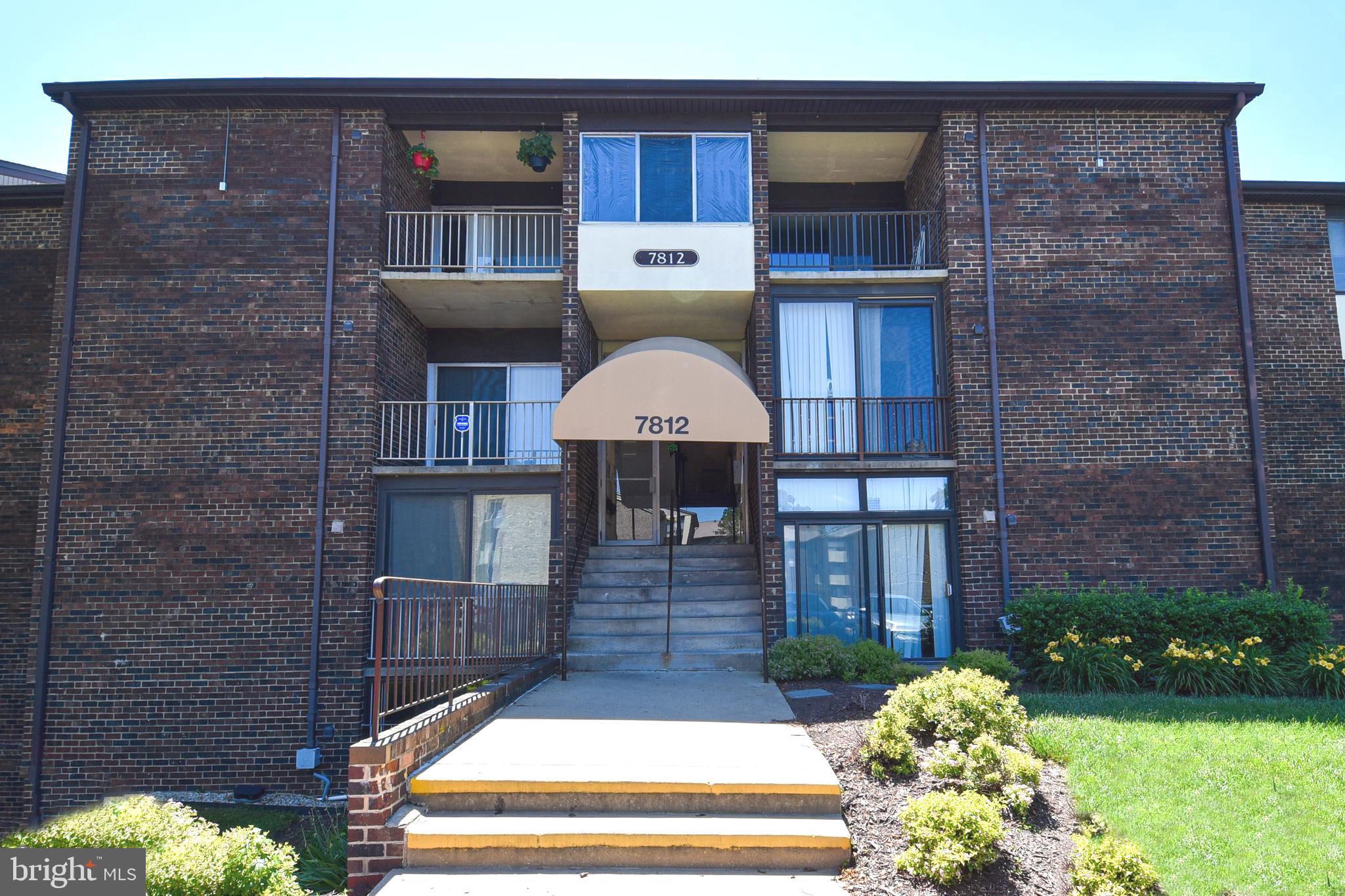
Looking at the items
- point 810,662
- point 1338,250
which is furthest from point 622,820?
point 1338,250

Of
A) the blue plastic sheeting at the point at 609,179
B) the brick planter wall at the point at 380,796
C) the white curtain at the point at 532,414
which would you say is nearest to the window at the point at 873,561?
the white curtain at the point at 532,414

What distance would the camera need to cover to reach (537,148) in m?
12.7

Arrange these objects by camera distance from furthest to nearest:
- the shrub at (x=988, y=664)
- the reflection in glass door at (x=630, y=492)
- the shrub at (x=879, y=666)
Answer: the reflection in glass door at (x=630, y=492) < the shrub at (x=879, y=666) < the shrub at (x=988, y=664)

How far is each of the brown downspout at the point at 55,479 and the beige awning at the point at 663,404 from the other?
288 inches

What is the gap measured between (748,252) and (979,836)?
30.1 feet

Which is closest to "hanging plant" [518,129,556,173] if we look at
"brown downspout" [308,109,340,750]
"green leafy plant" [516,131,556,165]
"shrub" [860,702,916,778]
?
"green leafy plant" [516,131,556,165]

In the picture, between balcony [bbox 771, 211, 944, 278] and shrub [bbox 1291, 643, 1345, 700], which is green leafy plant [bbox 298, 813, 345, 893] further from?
balcony [bbox 771, 211, 944, 278]

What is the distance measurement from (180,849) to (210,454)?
27.7 ft

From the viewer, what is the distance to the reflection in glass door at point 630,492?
14.7 m

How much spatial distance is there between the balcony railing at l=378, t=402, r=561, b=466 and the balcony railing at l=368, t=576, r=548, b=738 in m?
4.00

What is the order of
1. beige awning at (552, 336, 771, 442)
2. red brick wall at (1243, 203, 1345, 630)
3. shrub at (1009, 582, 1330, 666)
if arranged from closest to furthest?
beige awning at (552, 336, 771, 442) < shrub at (1009, 582, 1330, 666) < red brick wall at (1243, 203, 1345, 630)

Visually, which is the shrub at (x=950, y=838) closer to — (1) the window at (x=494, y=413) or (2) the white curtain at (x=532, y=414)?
(2) the white curtain at (x=532, y=414)

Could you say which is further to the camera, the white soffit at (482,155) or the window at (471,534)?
the white soffit at (482,155)

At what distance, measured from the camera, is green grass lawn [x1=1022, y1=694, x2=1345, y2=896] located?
15.6 feet
